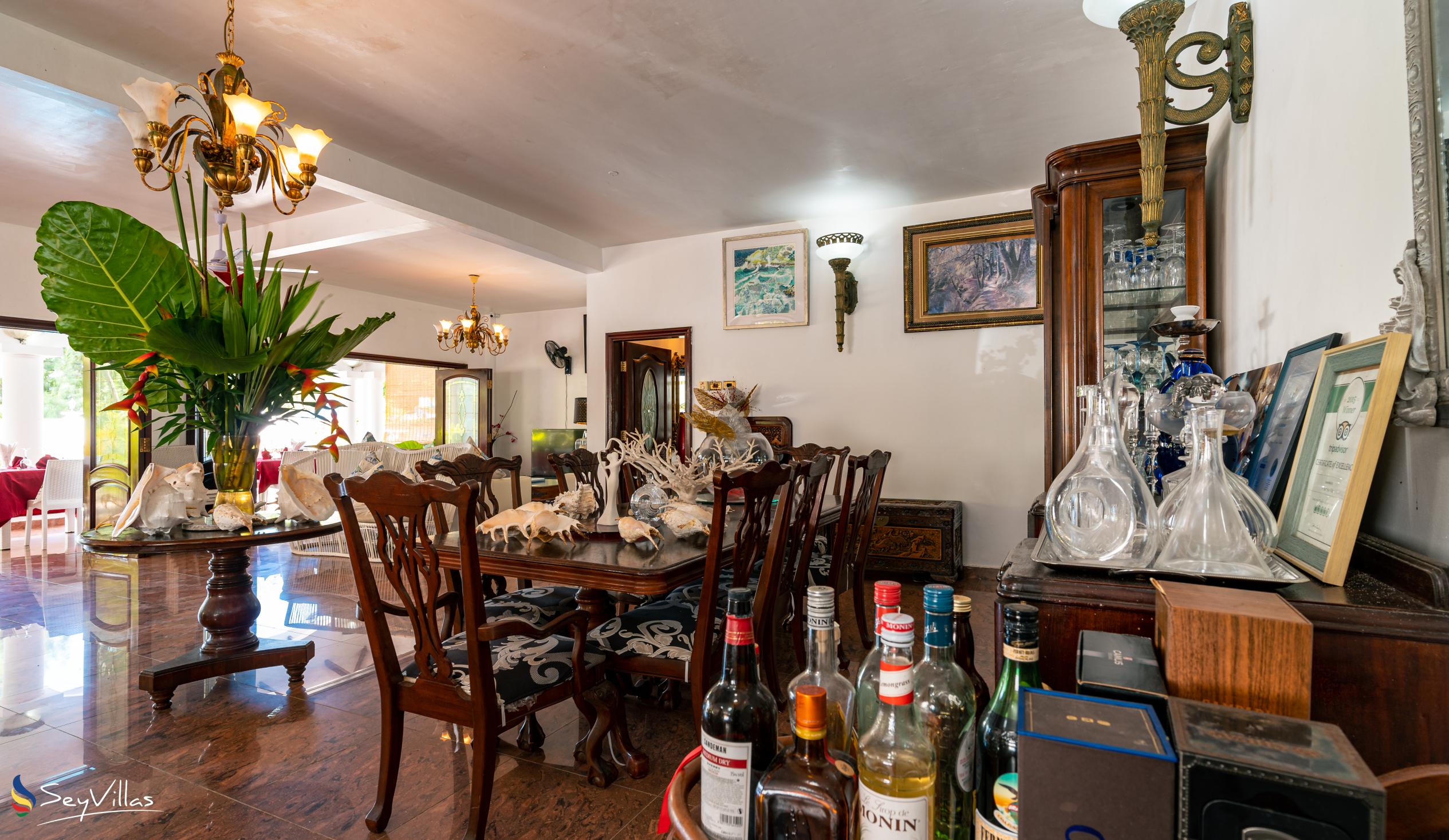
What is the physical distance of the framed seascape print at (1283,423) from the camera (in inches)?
41.3

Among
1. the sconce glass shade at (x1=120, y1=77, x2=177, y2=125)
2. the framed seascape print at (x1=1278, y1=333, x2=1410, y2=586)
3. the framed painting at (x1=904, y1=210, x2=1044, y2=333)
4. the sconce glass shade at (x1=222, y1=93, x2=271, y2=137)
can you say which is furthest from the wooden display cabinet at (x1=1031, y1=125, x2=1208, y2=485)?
the sconce glass shade at (x1=120, y1=77, x2=177, y2=125)

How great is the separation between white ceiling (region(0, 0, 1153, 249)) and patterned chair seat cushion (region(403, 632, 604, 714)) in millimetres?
2434

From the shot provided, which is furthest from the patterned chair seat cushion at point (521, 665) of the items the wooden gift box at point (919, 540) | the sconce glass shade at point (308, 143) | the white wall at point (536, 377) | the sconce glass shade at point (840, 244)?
the white wall at point (536, 377)

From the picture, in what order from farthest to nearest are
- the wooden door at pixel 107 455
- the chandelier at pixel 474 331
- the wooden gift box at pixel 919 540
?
the chandelier at pixel 474 331, the wooden door at pixel 107 455, the wooden gift box at pixel 919 540

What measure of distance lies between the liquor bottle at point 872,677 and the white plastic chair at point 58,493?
7624 mm

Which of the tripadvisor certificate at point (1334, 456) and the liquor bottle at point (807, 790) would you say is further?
the tripadvisor certificate at point (1334, 456)

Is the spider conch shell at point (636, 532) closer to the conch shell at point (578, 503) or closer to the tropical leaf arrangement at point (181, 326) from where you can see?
the conch shell at point (578, 503)

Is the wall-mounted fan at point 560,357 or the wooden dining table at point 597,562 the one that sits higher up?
the wall-mounted fan at point 560,357

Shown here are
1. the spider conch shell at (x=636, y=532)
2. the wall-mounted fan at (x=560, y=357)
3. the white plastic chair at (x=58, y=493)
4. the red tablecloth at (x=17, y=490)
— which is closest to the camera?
the spider conch shell at (x=636, y=532)

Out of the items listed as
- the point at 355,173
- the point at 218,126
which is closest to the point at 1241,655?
the point at 218,126

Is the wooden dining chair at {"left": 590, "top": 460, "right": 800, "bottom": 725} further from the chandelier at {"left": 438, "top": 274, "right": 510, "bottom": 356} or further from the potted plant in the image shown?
the chandelier at {"left": 438, "top": 274, "right": 510, "bottom": 356}

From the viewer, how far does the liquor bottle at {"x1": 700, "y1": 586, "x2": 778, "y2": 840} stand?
668 mm

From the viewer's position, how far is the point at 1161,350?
2152 millimetres

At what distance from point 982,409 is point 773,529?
10.6ft
